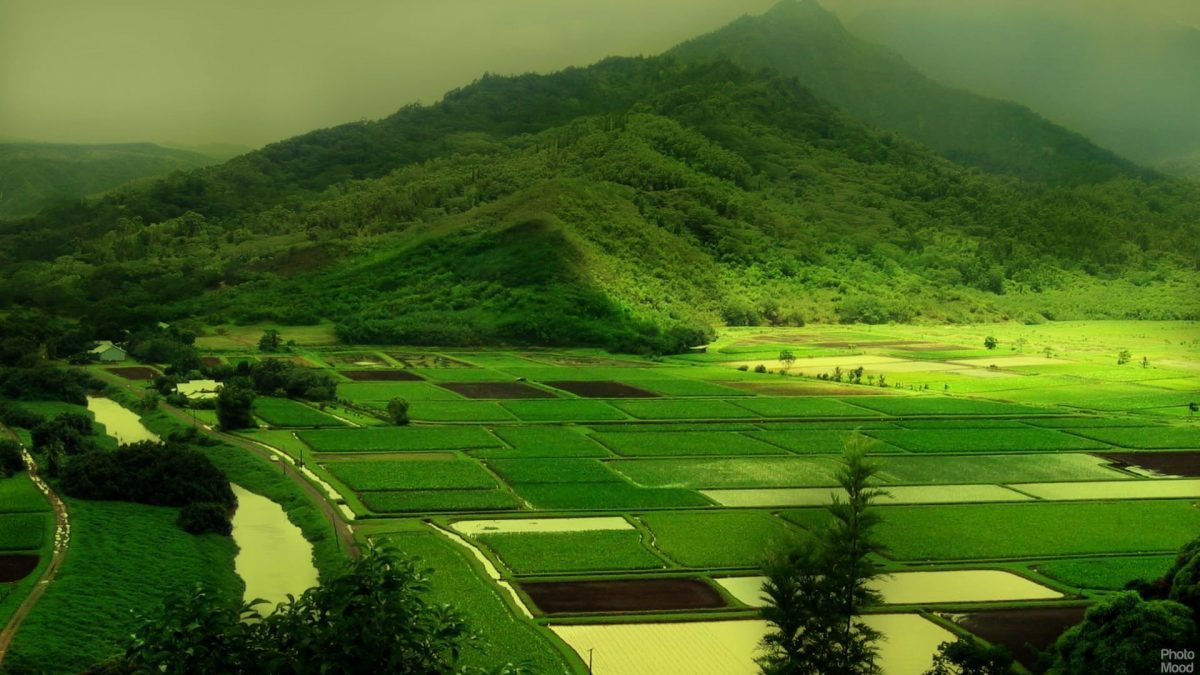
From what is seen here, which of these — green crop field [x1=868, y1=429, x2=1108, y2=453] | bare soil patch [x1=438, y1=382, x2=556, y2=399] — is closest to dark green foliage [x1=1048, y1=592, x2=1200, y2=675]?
green crop field [x1=868, y1=429, x2=1108, y2=453]

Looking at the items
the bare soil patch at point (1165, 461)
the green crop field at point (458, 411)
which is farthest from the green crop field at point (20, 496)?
the bare soil patch at point (1165, 461)

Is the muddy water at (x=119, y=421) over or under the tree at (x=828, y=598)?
under

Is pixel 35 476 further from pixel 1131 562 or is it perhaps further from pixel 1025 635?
pixel 1131 562

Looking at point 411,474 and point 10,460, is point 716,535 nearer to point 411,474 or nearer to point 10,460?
point 411,474

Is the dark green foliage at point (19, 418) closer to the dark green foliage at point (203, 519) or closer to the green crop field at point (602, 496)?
the dark green foliage at point (203, 519)

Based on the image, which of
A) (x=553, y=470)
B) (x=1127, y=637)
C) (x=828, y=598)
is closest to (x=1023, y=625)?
(x=1127, y=637)

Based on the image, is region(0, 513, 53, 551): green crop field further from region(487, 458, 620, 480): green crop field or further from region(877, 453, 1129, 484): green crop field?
region(877, 453, 1129, 484): green crop field

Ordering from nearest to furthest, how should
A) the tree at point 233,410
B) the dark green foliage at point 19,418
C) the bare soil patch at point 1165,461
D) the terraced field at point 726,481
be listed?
the terraced field at point 726,481 < the bare soil patch at point 1165,461 < the dark green foliage at point 19,418 < the tree at point 233,410
